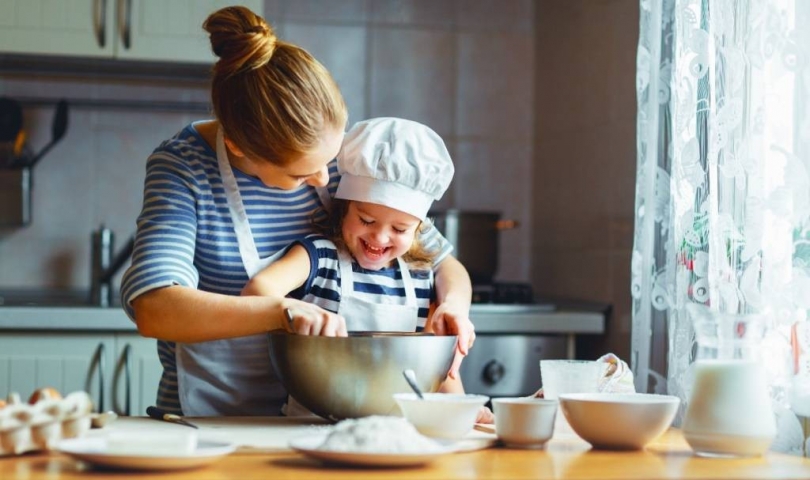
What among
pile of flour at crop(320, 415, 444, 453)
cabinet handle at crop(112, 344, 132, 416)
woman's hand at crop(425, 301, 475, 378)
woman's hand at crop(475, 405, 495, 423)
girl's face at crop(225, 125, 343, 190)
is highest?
girl's face at crop(225, 125, 343, 190)

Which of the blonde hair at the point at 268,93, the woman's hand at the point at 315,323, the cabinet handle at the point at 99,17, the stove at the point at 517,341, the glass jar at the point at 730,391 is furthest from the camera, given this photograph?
the cabinet handle at the point at 99,17

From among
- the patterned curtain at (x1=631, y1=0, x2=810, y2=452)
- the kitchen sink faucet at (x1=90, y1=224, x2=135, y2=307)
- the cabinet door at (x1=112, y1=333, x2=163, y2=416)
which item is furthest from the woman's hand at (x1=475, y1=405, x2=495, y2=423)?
the kitchen sink faucet at (x1=90, y1=224, x2=135, y2=307)

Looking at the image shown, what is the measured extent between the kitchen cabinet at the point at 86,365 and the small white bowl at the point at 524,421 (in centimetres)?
138

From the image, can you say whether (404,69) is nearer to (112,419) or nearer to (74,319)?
(74,319)

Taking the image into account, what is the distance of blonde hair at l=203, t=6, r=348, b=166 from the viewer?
136 centimetres

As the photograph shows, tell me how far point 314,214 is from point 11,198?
153 cm

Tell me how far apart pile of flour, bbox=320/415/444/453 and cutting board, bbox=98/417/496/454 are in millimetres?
90

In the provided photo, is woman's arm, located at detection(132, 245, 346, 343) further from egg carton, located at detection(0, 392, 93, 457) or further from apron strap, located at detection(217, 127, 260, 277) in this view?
egg carton, located at detection(0, 392, 93, 457)

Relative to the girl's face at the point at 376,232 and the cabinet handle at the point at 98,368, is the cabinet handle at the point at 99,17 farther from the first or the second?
the girl's face at the point at 376,232

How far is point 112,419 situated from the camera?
1205 millimetres

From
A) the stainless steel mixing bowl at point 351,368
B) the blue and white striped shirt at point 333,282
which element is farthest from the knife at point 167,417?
the blue and white striped shirt at point 333,282

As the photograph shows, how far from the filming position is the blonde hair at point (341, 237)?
1569 millimetres

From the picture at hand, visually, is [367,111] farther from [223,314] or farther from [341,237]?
[223,314]

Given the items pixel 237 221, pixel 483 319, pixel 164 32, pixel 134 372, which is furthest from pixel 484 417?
pixel 164 32
